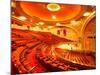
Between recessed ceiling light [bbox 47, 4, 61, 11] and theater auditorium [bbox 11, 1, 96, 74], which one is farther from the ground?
recessed ceiling light [bbox 47, 4, 61, 11]

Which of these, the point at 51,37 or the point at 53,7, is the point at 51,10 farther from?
the point at 51,37

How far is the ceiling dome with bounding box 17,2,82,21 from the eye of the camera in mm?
1462

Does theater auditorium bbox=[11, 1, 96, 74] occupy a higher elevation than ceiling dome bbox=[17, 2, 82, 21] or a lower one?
lower

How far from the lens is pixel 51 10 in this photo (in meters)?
1.51

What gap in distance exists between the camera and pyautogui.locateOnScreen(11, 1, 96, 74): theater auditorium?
1.43 metres

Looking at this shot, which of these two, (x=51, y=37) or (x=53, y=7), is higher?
(x=53, y=7)

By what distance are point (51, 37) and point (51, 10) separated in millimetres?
243

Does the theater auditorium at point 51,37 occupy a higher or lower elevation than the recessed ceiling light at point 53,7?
lower

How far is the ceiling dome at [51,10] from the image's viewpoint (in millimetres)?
1462

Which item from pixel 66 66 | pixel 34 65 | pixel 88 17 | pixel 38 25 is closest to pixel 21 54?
pixel 34 65

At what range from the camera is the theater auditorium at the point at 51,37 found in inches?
56.3

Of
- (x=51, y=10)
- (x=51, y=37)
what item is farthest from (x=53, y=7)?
(x=51, y=37)

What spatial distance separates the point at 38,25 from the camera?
148 cm
